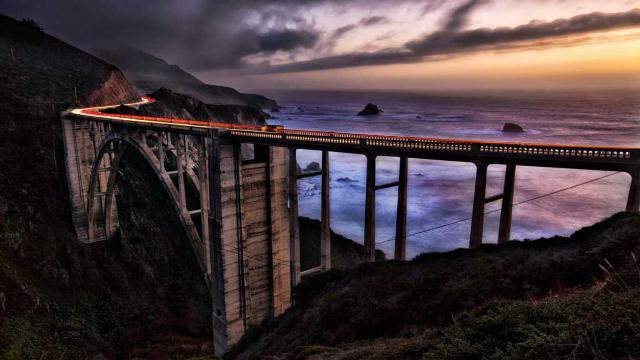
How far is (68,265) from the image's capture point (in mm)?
33969

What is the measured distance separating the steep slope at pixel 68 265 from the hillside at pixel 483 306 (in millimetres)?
13532

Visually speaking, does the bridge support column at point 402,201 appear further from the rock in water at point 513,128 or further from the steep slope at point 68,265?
the rock in water at point 513,128

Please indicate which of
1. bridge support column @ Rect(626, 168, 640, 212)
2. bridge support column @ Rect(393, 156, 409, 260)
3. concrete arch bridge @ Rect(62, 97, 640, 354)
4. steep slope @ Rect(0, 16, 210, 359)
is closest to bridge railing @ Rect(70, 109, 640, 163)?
concrete arch bridge @ Rect(62, 97, 640, 354)

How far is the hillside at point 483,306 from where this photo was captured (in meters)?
8.09

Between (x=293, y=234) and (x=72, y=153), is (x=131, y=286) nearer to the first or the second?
(x=72, y=153)

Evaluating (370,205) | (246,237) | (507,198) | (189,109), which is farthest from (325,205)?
(189,109)

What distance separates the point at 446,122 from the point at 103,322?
445 ft

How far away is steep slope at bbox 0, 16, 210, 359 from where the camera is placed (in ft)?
90.0

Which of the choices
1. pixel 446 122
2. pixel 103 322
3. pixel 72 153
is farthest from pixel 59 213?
pixel 446 122

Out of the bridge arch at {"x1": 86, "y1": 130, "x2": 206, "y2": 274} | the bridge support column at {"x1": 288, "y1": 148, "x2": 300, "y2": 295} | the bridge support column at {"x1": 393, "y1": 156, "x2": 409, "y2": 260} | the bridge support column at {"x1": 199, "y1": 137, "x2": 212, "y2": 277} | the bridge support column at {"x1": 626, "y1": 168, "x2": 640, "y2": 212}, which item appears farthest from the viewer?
the bridge arch at {"x1": 86, "y1": 130, "x2": 206, "y2": 274}

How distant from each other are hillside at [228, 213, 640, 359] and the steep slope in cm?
1353

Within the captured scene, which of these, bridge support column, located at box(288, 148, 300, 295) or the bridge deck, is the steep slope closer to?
bridge support column, located at box(288, 148, 300, 295)

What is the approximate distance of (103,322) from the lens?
3162 centimetres

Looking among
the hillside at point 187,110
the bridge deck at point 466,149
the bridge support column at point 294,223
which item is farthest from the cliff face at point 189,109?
the bridge deck at point 466,149
